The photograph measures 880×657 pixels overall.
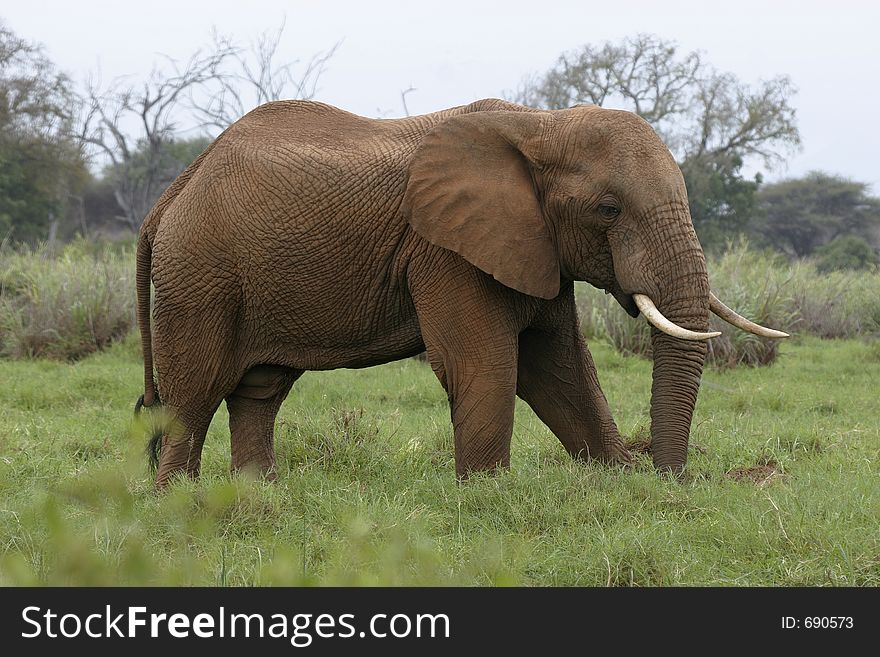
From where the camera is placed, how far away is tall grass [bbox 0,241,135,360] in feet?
36.8

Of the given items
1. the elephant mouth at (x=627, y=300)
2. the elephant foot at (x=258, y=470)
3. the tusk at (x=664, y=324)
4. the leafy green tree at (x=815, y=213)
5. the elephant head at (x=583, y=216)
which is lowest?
the elephant foot at (x=258, y=470)

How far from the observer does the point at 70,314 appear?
37.2ft

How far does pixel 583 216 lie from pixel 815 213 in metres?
Answer: 41.2

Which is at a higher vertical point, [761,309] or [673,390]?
[761,309]

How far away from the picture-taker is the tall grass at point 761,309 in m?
10.9

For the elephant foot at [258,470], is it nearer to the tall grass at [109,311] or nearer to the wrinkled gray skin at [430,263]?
the wrinkled gray skin at [430,263]

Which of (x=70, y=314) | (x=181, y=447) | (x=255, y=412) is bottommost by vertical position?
(x=181, y=447)

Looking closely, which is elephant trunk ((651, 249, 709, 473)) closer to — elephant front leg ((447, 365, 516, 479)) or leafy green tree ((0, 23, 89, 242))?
elephant front leg ((447, 365, 516, 479))

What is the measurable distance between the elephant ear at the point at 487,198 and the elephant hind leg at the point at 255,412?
129 cm

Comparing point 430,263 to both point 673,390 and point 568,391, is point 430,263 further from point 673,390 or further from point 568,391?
point 673,390

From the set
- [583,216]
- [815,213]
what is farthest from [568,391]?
[815,213]

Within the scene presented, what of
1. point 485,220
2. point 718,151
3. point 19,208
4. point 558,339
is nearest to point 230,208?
point 485,220

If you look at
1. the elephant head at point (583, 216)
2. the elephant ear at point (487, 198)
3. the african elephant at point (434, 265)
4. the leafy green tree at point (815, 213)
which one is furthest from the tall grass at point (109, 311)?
the leafy green tree at point (815, 213)

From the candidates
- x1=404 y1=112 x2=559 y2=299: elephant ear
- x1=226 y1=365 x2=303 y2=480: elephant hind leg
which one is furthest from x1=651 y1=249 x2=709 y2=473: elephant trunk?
x1=226 y1=365 x2=303 y2=480: elephant hind leg
